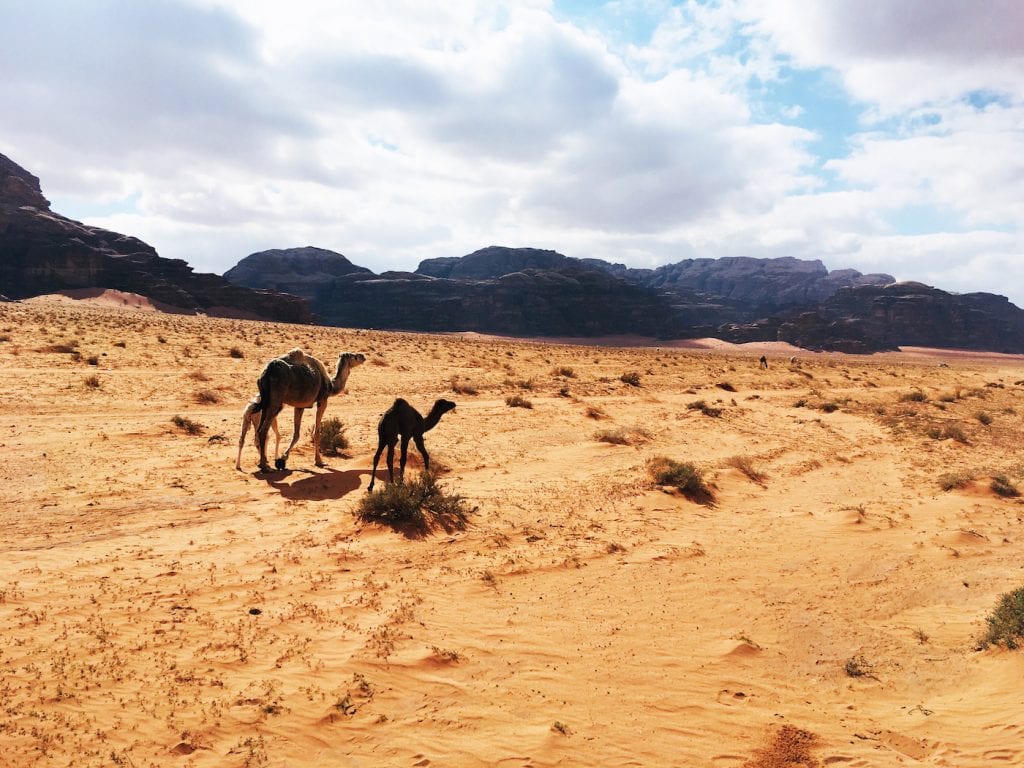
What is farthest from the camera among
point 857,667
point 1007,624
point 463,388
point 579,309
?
point 579,309

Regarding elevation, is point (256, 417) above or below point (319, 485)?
above

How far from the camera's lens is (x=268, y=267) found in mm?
182875

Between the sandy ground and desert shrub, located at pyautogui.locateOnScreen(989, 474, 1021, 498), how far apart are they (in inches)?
8.0

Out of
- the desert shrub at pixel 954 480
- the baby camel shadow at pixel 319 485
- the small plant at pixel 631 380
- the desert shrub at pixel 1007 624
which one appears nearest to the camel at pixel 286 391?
the baby camel shadow at pixel 319 485

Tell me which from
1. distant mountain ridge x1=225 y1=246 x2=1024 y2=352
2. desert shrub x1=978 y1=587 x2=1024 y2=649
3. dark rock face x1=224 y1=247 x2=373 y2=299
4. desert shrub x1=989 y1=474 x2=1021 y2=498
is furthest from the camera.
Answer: dark rock face x1=224 y1=247 x2=373 y2=299

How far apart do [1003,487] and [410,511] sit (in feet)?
44.9

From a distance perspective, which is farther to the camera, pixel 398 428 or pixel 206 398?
pixel 206 398

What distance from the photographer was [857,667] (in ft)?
22.0

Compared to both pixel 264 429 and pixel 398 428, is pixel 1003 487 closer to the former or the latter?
pixel 398 428

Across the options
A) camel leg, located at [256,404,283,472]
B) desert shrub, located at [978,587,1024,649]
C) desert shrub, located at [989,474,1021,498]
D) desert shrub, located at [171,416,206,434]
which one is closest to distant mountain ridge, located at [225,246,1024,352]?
desert shrub, located at [989,474,1021,498]

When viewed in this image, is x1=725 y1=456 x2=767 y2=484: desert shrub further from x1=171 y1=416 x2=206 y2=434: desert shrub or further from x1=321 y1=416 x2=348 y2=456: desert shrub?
x1=171 y1=416 x2=206 y2=434: desert shrub

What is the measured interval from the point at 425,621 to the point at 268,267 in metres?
194

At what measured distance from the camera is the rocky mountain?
9669 cm

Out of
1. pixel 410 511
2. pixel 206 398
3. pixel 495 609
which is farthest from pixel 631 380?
pixel 495 609
